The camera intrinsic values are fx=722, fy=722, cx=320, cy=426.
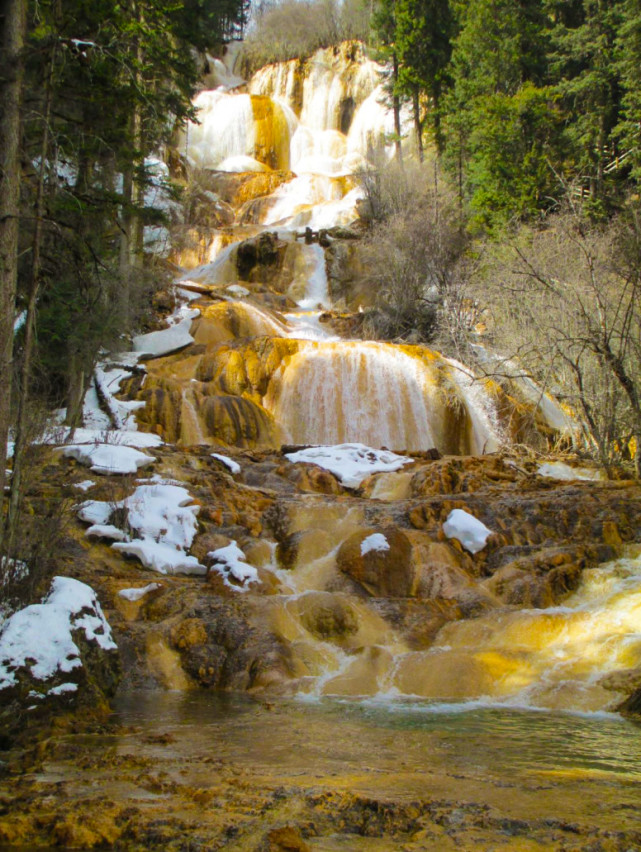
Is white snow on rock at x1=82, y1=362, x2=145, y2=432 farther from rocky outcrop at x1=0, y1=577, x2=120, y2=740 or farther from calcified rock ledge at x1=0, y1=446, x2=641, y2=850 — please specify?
rocky outcrop at x1=0, y1=577, x2=120, y2=740

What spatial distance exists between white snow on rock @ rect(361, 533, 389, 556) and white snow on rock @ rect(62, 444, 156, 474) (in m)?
3.47

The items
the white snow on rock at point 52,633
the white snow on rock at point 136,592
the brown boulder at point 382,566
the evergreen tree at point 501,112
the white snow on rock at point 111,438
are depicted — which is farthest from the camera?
the evergreen tree at point 501,112

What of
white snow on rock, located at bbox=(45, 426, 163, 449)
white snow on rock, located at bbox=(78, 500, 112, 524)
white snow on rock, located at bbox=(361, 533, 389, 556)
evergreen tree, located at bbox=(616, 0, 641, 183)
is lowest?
white snow on rock, located at bbox=(361, 533, 389, 556)

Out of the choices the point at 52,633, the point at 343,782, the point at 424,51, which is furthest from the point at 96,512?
the point at 424,51

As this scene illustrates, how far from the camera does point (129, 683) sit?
21.9ft

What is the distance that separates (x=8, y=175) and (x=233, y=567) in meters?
4.94

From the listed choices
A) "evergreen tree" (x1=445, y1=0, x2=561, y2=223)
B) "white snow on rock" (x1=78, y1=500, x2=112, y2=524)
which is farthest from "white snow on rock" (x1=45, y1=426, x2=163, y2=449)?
"evergreen tree" (x1=445, y1=0, x2=561, y2=223)

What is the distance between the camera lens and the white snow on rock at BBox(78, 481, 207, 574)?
340 inches

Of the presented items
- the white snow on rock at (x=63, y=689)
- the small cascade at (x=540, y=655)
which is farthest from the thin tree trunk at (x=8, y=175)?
the small cascade at (x=540, y=655)

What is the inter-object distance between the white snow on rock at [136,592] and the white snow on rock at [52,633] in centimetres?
162

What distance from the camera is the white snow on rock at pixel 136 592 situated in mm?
7637

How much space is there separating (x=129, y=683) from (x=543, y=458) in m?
11.0

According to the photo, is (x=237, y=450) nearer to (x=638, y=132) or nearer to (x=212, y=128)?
(x=638, y=132)

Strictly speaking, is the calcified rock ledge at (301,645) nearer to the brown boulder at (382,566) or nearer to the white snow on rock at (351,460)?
the brown boulder at (382,566)
